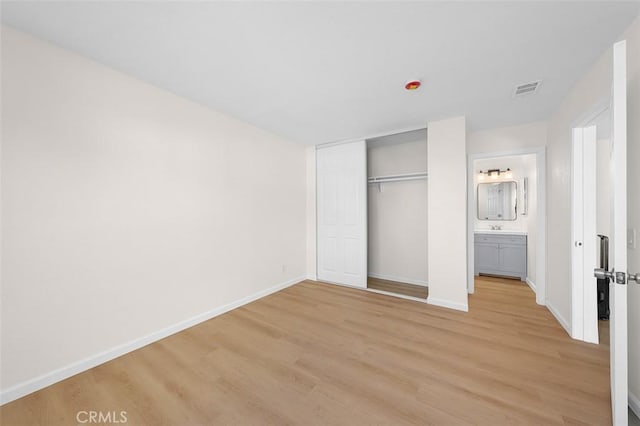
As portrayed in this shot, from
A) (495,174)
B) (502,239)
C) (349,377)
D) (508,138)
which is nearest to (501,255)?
(502,239)

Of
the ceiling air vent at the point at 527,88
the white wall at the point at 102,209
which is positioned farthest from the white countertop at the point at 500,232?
the white wall at the point at 102,209

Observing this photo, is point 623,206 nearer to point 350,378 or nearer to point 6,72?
point 350,378

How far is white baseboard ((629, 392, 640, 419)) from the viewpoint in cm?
141

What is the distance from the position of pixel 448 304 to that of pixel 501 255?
6.99 ft

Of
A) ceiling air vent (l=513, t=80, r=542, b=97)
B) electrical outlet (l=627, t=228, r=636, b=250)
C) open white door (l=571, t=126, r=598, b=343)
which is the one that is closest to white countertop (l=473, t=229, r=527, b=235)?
open white door (l=571, t=126, r=598, b=343)

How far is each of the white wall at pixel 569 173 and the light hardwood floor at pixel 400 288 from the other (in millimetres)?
1472

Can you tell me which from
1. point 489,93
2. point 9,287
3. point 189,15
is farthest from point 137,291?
point 489,93

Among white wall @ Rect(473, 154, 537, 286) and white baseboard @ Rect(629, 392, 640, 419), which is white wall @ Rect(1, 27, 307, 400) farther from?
white wall @ Rect(473, 154, 537, 286)

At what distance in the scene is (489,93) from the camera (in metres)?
2.40

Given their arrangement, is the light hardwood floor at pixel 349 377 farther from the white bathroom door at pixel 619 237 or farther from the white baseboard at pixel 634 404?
the white bathroom door at pixel 619 237

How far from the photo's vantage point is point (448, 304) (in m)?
3.05

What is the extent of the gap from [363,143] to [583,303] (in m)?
3.10

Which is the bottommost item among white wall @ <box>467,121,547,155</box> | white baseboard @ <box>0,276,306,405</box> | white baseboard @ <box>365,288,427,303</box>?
white baseboard @ <box>365,288,427,303</box>

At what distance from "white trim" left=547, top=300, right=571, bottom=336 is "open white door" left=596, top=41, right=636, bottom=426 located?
160cm
